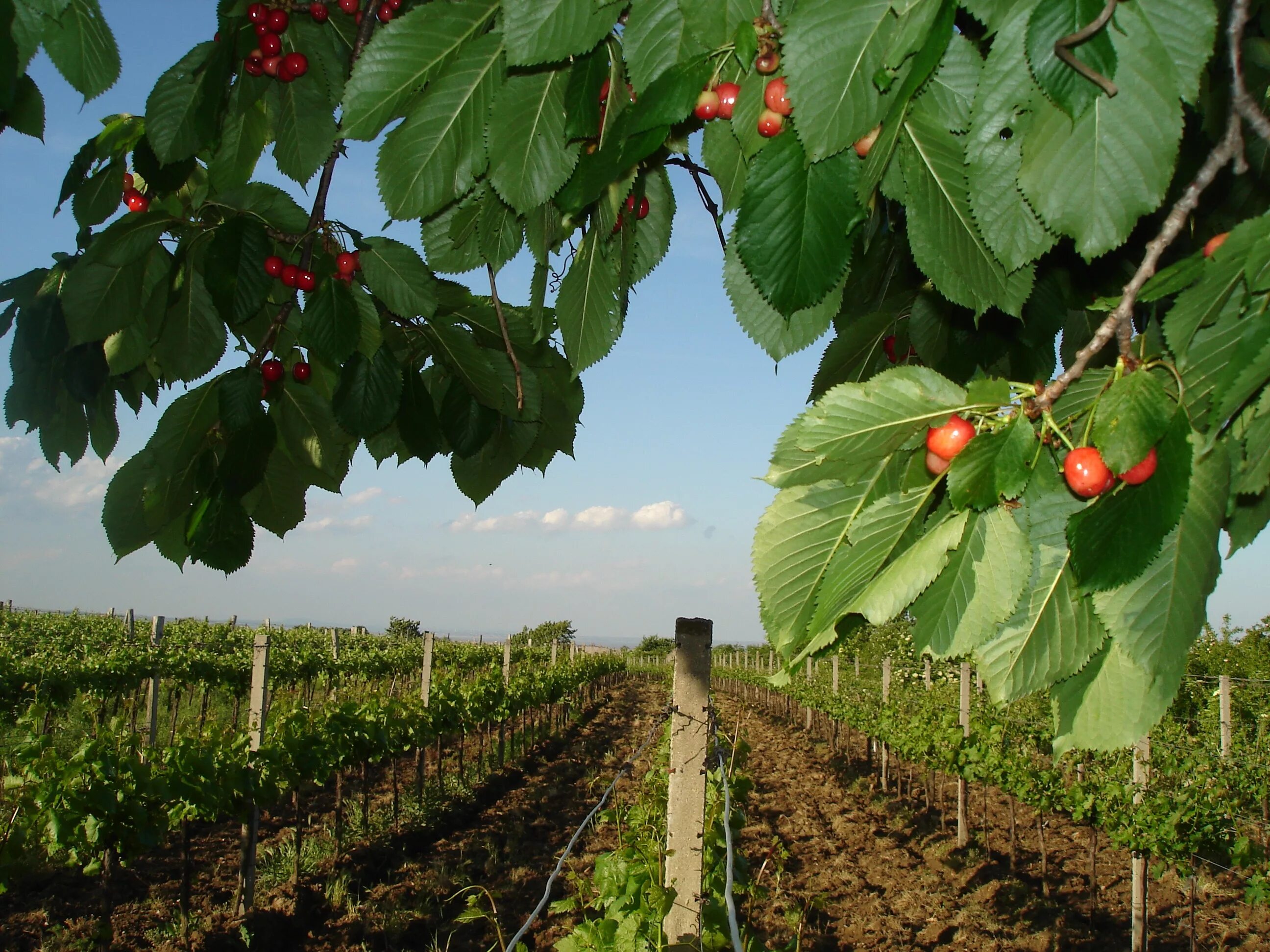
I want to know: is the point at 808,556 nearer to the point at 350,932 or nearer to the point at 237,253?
the point at 237,253

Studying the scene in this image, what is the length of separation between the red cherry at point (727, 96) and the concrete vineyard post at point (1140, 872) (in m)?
6.33

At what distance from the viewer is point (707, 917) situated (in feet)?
11.5

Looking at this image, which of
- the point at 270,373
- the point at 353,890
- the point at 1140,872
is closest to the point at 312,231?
the point at 270,373

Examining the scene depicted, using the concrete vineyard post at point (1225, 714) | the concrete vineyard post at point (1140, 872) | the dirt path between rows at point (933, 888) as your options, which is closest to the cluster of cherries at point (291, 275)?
the dirt path between rows at point (933, 888)

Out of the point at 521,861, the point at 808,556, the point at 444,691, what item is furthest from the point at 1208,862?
the point at 808,556

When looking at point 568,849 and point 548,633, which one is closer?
point 568,849

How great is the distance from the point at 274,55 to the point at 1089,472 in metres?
1.37

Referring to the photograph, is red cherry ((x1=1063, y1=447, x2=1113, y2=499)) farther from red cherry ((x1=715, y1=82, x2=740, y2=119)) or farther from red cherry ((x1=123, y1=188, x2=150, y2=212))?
red cherry ((x1=123, y1=188, x2=150, y2=212))

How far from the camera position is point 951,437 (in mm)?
627

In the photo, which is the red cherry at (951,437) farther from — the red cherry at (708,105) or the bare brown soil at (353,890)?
the bare brown soil at (353,890)

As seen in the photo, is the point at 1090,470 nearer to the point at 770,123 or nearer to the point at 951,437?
the point at 951,437

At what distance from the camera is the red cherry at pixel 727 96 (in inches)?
27.5

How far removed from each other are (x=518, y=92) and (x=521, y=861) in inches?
325

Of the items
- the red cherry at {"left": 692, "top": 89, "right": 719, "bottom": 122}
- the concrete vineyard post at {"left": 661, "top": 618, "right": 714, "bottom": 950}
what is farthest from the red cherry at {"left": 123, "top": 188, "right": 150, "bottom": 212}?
the concrete vineyard post at {"left": 661, "top": 618, "right": 714, "bottom": 950}
